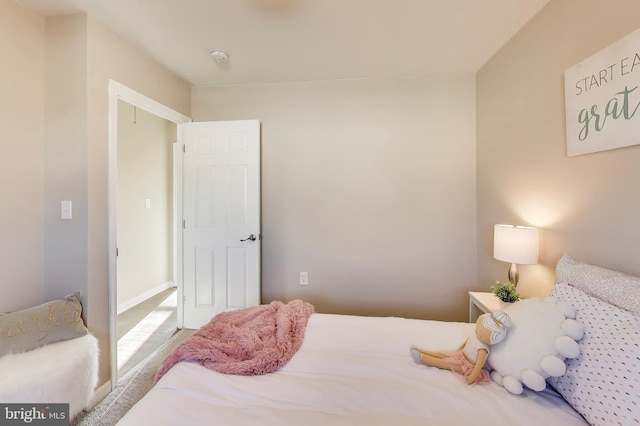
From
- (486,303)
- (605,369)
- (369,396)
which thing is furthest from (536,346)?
(486,303)

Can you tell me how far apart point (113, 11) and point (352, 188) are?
212 cm

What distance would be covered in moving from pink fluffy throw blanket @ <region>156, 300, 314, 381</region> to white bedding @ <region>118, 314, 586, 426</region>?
38mm

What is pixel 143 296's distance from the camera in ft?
10.7

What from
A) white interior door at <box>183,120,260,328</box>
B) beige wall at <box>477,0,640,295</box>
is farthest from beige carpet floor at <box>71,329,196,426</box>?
beige wall at <box>477,0,640,295</box>

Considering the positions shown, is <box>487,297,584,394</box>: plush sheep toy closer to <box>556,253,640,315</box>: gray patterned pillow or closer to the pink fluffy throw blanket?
<box>556,253,640,315</box>: gray patterned pillow

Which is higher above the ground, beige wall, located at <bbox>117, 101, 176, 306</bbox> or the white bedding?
beige wall, located at <bbox>117, 101, 176, 306</bbox>

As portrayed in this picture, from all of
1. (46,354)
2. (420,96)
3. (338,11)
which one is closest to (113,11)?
(338,11)

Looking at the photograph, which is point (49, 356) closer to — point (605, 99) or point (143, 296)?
point (143, 296)

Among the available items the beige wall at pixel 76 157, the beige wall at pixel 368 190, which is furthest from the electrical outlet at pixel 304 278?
the beige wall at pixel 76 157

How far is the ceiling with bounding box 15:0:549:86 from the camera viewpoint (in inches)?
61.6

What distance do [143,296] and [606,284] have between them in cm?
414

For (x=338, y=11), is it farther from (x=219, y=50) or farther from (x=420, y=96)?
(x=420, y=96)

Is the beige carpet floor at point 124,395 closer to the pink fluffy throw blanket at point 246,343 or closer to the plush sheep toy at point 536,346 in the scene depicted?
the pink fluffy throw blanket at point 246,343

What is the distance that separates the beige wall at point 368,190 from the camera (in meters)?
2.40
